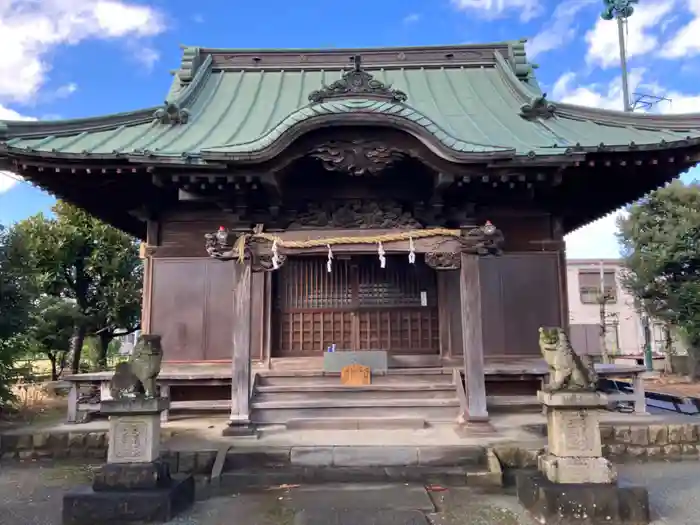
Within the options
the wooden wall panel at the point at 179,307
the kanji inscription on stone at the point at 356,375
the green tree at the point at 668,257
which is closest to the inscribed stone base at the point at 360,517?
the kanji inscription on stone at the point at 356,375

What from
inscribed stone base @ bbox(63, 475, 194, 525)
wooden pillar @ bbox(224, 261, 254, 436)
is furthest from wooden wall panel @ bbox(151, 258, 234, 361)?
inscribed stone base @ bbox(63, 475, 194, 525)

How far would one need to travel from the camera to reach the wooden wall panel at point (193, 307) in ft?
30.1

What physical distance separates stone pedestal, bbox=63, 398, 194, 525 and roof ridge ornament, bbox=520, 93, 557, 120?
26.9 feet

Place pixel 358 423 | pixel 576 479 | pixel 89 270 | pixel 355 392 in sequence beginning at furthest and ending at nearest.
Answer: pixel 89 270 < pixel 355 392 < pixel 358 423 < pixel 576 479

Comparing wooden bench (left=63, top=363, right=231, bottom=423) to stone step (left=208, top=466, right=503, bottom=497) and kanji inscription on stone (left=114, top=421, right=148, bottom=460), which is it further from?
kanji inscription on stone (left=114, top=421, right=148, bottom=460)

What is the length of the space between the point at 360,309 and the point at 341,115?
384 centimetres

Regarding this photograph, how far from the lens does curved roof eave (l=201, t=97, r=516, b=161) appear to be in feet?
23.5

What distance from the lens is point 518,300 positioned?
927 cm

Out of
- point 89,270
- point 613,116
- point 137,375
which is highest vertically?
point 613,116

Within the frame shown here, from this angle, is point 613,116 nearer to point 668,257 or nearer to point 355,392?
point 355,392

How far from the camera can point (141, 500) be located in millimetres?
5094

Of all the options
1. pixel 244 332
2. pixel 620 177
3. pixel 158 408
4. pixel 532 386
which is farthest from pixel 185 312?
pixel 620 177

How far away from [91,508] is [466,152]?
6.05 metres

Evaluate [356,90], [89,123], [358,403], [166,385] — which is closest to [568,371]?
[358,403]
